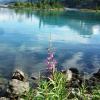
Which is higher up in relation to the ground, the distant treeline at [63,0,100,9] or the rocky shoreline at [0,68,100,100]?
the rocky shoreline at [0,68,100,100]

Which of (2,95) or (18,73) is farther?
(18,73)

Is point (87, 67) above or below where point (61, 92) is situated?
below

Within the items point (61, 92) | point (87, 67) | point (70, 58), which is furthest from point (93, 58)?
point (61, 92)

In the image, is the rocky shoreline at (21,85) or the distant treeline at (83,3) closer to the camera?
the rocky shoreline at (21,85)

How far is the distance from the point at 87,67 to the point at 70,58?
5.06 m

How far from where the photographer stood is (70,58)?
38719 millimetres

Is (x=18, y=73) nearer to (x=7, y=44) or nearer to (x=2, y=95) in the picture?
(x=2, y=95)

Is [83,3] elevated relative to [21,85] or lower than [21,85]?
lower

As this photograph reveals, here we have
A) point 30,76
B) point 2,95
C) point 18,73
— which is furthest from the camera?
point 30,76

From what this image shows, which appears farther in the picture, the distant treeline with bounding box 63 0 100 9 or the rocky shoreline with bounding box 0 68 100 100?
the distant treeline with bounding box 63 0 100 9

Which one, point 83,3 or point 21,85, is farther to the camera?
point 83,3

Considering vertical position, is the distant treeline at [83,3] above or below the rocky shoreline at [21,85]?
below

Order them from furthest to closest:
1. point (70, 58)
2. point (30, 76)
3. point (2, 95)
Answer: point (70, 58)
point (30, 76)
point (2, 95)

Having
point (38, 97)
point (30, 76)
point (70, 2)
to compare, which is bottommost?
point (70, 2)
